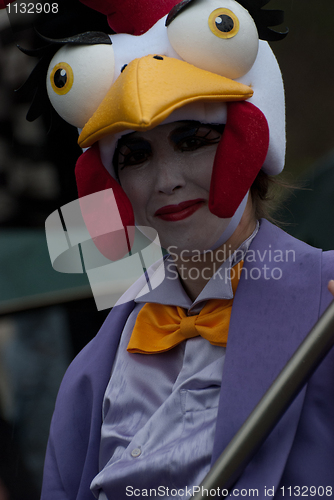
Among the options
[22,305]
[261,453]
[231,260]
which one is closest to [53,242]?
[22,305]

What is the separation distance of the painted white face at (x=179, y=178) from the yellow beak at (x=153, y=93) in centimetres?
10

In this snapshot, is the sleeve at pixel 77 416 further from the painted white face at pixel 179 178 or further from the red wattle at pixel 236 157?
the red wattle at pixel 236 157

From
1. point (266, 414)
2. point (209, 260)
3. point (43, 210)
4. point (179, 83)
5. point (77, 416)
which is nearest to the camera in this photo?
point (266, 414)

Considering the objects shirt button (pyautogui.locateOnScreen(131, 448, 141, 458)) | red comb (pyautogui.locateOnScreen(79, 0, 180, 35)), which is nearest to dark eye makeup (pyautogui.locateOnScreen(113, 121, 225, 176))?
red comb (pyautogui.locateOnScreen(79, 0, 180, 35))

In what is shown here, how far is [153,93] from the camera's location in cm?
84

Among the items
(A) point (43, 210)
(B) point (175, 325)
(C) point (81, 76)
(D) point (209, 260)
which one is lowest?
(A) point (43, 210)

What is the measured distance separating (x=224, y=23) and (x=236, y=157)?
9.2 inches

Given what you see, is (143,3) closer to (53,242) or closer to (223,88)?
(223,88)

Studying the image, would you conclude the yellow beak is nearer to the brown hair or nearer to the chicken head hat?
the chicken head hat

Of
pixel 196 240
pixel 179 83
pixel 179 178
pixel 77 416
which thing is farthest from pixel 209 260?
pixel 77 416

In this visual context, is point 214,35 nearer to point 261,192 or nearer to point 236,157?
point 236,157

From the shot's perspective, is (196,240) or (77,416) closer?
(196,240)

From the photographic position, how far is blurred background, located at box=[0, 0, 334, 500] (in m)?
1.70

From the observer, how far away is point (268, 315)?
3.05 ft
